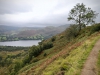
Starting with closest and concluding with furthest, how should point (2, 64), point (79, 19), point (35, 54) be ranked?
point (35, 54) → point (79, 19) → point (2, 64)

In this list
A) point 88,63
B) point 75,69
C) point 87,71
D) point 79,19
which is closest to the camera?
point 87,71

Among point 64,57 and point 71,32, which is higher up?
point 71,32

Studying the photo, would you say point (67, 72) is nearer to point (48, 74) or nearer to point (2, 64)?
point (48, 74)

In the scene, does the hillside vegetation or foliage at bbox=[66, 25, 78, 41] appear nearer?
the hillside vegetation

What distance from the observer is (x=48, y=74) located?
1344 cm

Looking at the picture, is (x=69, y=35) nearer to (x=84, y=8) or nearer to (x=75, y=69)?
(x=84, y=8)

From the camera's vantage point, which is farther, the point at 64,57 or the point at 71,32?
the point at 71,32

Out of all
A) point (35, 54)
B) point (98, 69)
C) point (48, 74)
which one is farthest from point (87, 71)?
point (35, 54)

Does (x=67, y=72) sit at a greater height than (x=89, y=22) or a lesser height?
lesser

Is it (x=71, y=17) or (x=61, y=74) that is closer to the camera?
(x=61, y=74)

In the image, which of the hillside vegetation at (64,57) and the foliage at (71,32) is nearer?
the hillside vegetation at (64,57)

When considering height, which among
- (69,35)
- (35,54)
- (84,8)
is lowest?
(35,54)

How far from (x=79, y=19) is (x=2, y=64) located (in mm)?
110599

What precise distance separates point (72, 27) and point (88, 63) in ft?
146
